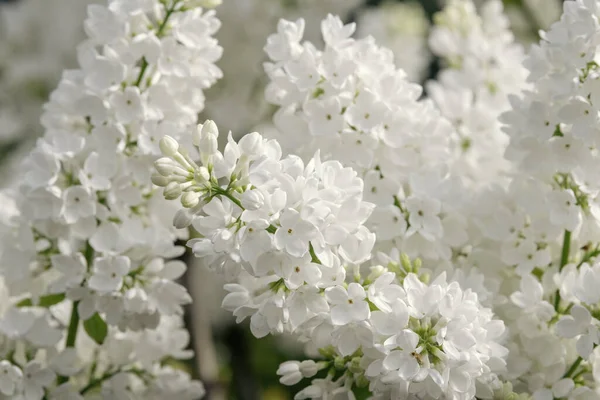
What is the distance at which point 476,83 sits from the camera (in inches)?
34.5

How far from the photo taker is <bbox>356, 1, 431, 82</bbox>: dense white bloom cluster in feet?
4.49

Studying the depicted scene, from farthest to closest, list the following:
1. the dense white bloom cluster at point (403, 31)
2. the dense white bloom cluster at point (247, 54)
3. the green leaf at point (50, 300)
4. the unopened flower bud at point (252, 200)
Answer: the dense white bloom cluster at point (403, 31) < the dense white bloom cluster at point (247, 54) < the green leaf at point (50, 300) < the unopened flower bud at point (252, 200)

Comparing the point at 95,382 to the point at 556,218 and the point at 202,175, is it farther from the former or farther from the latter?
the point at 556,218

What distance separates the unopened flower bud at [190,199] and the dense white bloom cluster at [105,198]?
140 millimetres

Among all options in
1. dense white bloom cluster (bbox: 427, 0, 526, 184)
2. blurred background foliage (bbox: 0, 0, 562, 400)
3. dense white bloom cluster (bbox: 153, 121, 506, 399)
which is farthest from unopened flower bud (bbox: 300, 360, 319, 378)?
blurred background foliage (bbox: 0, 0, 562, 400)

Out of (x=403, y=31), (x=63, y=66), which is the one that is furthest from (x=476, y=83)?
(x=63, y=66)

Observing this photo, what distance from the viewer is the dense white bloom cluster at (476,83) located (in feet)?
2.58

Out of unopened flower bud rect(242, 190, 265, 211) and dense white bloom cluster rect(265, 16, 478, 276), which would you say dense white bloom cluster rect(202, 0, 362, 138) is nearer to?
dense white bloom cluster rect(265, 16, 478, 276)

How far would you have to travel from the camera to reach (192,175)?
1.77ft

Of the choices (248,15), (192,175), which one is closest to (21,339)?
(192,175)

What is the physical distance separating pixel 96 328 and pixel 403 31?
0.85 meters

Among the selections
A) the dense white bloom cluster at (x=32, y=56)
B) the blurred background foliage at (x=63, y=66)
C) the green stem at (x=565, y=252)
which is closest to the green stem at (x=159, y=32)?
the green stem at (x=565, y=252)

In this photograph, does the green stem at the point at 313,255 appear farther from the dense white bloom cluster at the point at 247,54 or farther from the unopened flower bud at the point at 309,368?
the dense white bloom cluster at the point at 247,54

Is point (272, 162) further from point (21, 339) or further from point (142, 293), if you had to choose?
point (21, 339)
